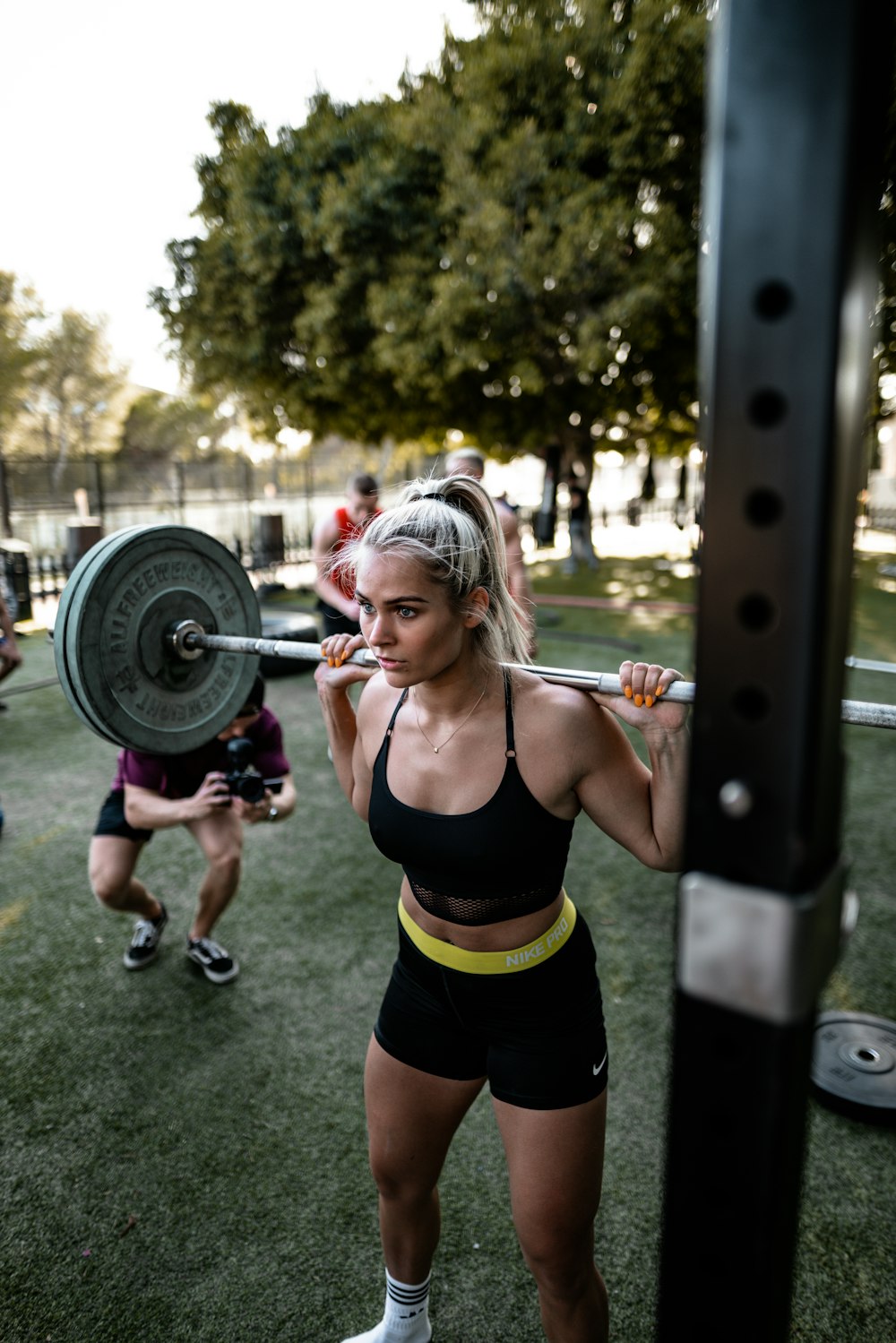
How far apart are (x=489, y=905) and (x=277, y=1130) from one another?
156 centimetres

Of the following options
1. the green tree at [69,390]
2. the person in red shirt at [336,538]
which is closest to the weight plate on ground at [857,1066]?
the person in red shirt at [336,538]

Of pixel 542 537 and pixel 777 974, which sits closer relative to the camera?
pixel 777 974

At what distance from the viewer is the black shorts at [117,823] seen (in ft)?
11.4

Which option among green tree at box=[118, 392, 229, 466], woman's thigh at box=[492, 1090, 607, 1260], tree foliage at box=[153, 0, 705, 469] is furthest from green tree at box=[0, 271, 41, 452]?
woman's thigh at box=[492, 1090, 607, 1260]

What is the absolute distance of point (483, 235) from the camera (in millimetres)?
11188

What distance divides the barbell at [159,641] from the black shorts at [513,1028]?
0.76 m

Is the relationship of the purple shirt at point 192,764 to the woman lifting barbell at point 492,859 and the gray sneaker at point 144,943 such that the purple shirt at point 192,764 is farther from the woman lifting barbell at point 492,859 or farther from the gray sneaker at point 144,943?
the woman lifting barbell at point 492,859

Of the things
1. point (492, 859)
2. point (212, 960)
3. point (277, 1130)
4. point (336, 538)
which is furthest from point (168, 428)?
point (492, 859)

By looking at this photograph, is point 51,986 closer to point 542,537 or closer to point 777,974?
point 777,974

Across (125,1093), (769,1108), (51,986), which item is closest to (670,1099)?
(769,1108)

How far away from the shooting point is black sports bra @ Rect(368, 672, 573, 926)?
1.70m

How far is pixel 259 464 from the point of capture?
20.6m

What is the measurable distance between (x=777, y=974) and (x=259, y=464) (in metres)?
21.1

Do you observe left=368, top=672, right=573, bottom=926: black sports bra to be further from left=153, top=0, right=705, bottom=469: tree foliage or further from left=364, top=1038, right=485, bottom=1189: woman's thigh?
left=153, top=0, right=705, bottom=469: tree foliage
